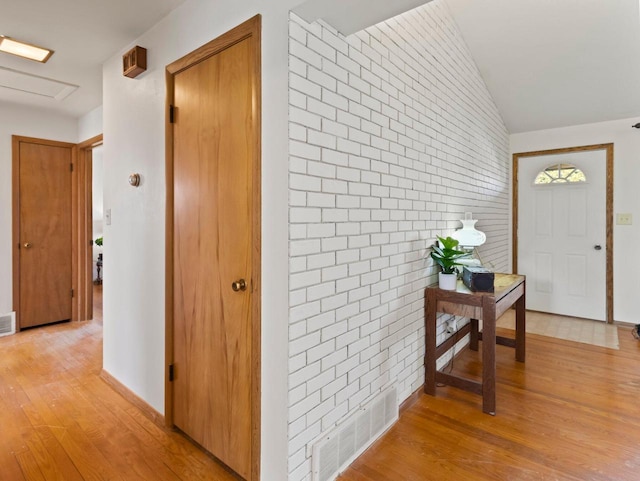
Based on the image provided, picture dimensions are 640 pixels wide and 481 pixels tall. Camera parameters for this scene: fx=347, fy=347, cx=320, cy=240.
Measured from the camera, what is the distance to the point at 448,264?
2.41 m

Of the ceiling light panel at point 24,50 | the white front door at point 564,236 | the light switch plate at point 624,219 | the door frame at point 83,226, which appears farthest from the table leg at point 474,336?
the door frame at point 83,226

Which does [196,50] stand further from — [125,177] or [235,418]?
[235,418]

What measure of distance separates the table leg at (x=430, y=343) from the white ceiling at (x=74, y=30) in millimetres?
2390

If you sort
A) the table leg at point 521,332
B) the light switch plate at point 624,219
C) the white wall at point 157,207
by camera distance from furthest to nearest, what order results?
1. the light switch plate at point 624,219
2. the table leg at point 521,332
3. the white wall at point 157,207

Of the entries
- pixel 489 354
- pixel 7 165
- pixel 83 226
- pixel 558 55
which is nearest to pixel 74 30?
pixel 7 165

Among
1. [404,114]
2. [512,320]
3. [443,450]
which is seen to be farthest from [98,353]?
[512,320]

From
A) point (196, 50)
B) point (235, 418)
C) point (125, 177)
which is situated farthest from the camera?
point (125, 177)

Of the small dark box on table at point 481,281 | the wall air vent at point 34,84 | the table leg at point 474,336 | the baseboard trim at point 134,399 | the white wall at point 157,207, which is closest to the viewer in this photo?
the white wall at point 157,207

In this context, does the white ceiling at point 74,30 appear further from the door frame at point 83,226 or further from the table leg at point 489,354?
the table leg at point 489,354

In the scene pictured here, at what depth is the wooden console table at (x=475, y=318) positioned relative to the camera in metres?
2.18

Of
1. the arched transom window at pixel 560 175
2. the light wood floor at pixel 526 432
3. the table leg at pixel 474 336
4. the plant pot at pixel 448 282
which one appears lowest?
the light wood floor at pixel 526 432

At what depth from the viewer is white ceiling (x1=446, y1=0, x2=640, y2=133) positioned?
115 inches

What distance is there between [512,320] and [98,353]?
4392 mm

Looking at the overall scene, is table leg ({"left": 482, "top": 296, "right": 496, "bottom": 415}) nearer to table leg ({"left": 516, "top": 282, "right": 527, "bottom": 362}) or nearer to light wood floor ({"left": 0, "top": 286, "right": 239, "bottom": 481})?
table leg ({"left": 516, "top": 282, "right": 527, "bottom": 362})
